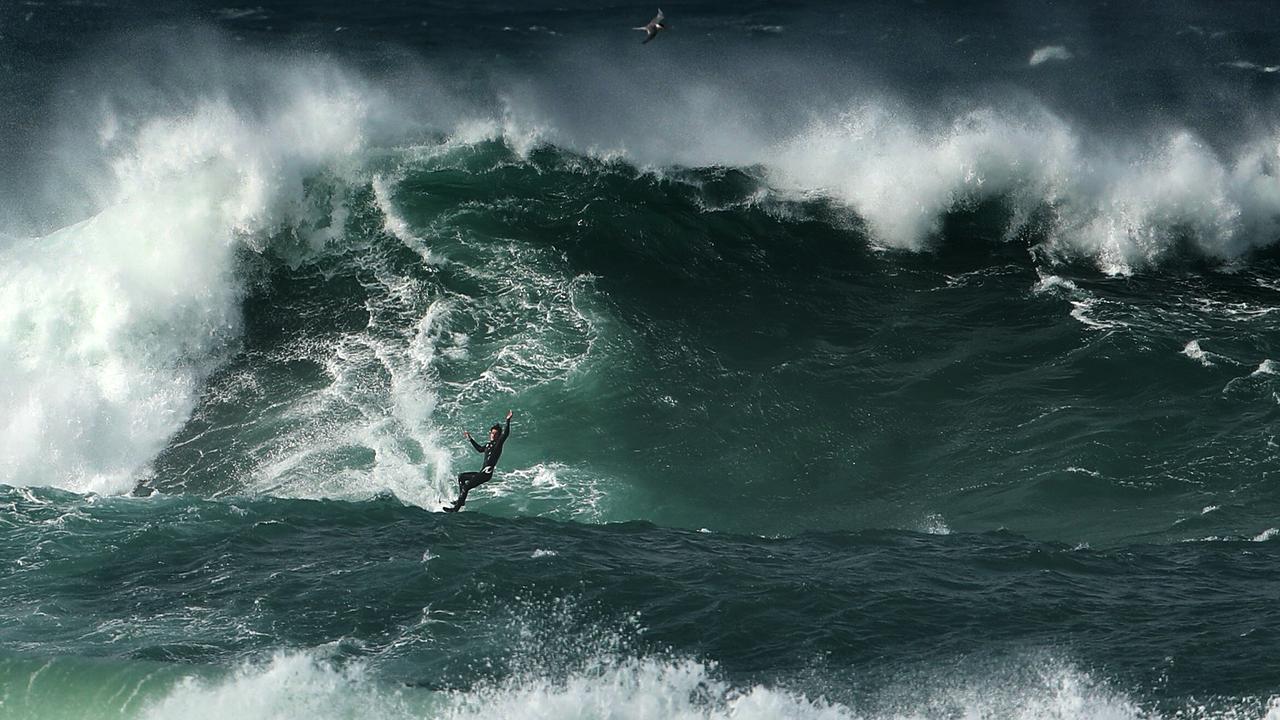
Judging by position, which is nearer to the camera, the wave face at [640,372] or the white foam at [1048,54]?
the wave face at [640,372]

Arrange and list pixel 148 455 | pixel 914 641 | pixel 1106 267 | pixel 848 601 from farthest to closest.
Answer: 1. pixel 1106 267
2. pixel 148 455
3. pixel 848 601
4. pixel 914 641

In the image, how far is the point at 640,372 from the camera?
25422 millimetres

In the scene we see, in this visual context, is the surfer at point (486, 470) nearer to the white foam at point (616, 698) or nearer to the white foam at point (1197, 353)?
the white foam at point (616, 698)

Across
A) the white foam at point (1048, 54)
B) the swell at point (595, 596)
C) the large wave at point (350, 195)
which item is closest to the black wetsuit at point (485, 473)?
the swell at point (595, 596)

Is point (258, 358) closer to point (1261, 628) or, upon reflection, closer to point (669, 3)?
point (1261, 628)

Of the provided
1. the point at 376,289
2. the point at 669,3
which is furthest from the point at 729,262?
the point at 669,3

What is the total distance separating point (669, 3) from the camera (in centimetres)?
4509

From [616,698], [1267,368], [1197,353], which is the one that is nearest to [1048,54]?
[1197,353]

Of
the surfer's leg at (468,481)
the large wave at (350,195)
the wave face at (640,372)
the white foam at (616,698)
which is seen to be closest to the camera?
the white foam at (616,698)

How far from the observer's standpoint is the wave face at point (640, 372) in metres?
16.1

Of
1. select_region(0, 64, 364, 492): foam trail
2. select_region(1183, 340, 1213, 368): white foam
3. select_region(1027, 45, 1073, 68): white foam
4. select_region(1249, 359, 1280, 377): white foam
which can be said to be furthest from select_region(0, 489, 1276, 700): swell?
select_region(1027, 45, 1073, 68): white foam

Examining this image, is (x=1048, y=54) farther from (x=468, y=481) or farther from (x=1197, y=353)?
(x=468, y=481)

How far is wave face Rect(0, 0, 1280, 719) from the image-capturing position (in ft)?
52.8

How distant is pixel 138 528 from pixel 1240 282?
22.1 m
